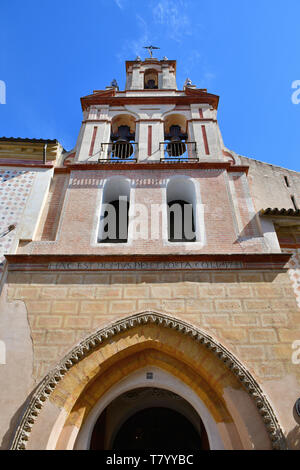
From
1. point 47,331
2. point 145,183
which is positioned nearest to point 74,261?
point 47,331

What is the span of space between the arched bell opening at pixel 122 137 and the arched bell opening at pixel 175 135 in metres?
0.95

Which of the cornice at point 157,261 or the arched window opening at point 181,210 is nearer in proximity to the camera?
the cornice at point 157,261

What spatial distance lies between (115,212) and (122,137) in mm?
2848

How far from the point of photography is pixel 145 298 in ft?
19.4

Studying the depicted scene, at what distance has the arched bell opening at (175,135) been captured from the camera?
943 cm

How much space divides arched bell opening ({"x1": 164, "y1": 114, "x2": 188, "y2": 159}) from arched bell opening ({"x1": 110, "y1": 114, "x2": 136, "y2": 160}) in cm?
95

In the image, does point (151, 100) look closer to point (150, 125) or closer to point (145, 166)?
point (150, 125)

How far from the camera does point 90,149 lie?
349 inches

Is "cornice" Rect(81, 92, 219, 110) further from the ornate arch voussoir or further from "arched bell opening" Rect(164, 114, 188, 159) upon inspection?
the ornate arch voussoir

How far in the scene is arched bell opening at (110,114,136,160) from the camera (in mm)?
9195

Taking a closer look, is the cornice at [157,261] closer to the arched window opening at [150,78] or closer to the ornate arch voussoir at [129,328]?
the ornate arch voussoir at [129,328]

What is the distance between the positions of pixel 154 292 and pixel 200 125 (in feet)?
17.8

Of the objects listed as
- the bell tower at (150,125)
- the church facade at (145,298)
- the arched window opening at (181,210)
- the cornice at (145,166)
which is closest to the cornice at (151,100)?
the bell tower at (150,125)

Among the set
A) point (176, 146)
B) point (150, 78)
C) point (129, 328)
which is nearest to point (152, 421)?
point (129, 328)
